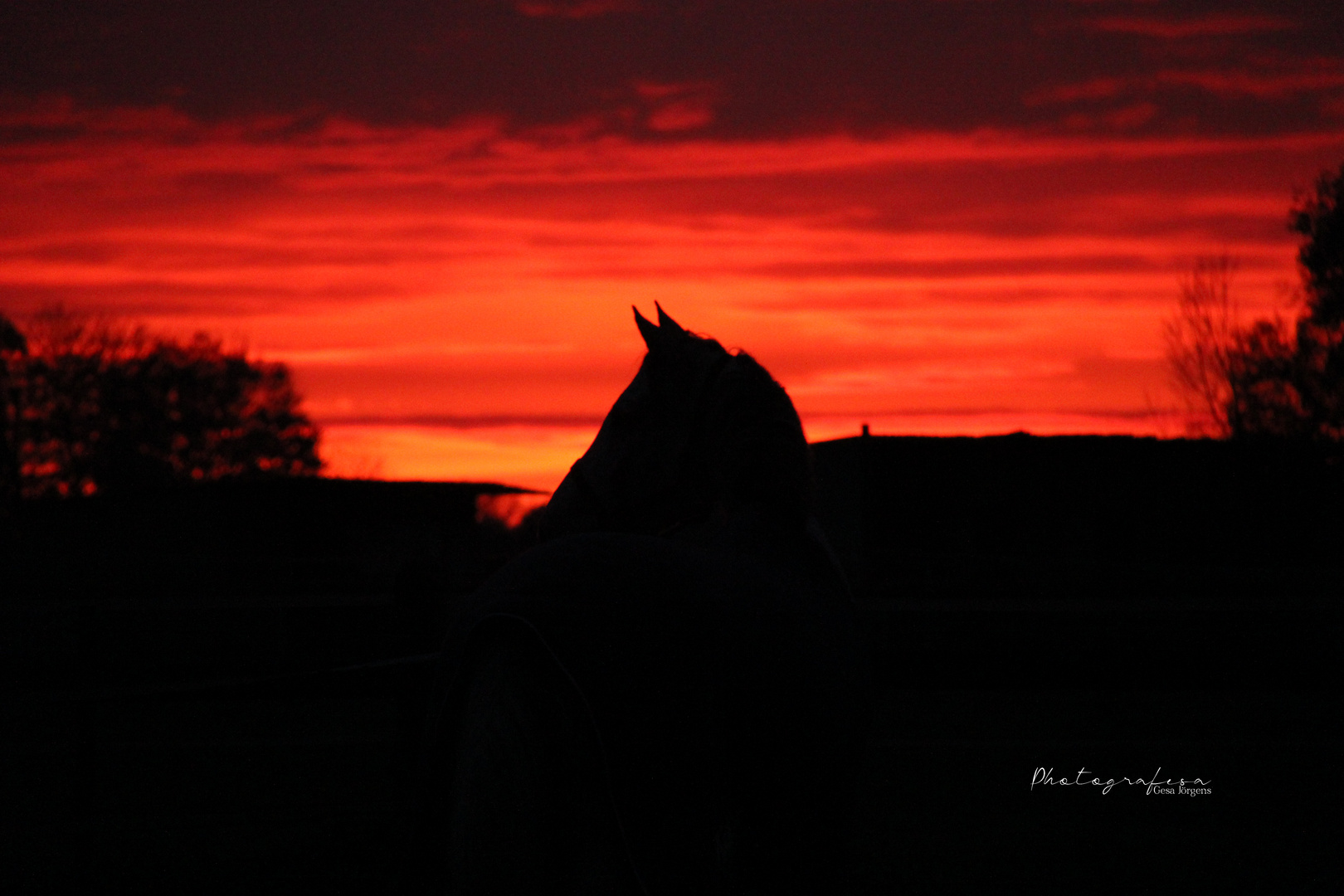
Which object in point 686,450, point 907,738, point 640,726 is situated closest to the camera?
point 640,726

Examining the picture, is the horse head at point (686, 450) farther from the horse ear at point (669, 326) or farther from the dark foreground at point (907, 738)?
Result: the dark foreground at point (907, 738)

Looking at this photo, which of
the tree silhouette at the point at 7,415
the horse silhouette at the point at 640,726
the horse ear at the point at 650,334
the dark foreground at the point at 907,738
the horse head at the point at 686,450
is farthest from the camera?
the tree silhouette at the point at 7,415

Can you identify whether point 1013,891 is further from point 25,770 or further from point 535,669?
point 25,770

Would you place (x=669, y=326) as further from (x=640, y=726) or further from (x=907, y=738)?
(x=907, y=738)

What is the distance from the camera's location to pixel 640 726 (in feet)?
4.04

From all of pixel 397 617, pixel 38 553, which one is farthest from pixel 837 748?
pixel 38 553

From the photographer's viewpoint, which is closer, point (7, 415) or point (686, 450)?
point (686, 450)

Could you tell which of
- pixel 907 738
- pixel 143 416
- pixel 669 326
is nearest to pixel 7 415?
pixel 143 416

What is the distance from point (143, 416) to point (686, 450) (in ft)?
148

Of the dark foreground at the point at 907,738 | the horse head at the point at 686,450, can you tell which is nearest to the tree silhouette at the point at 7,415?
the dark foreground at the point at 907,738

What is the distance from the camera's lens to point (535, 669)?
48.6 inches

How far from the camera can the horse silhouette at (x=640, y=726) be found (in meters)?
1.18

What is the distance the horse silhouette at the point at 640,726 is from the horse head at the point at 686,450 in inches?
8.5

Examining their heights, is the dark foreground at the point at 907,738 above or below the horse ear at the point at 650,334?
below
